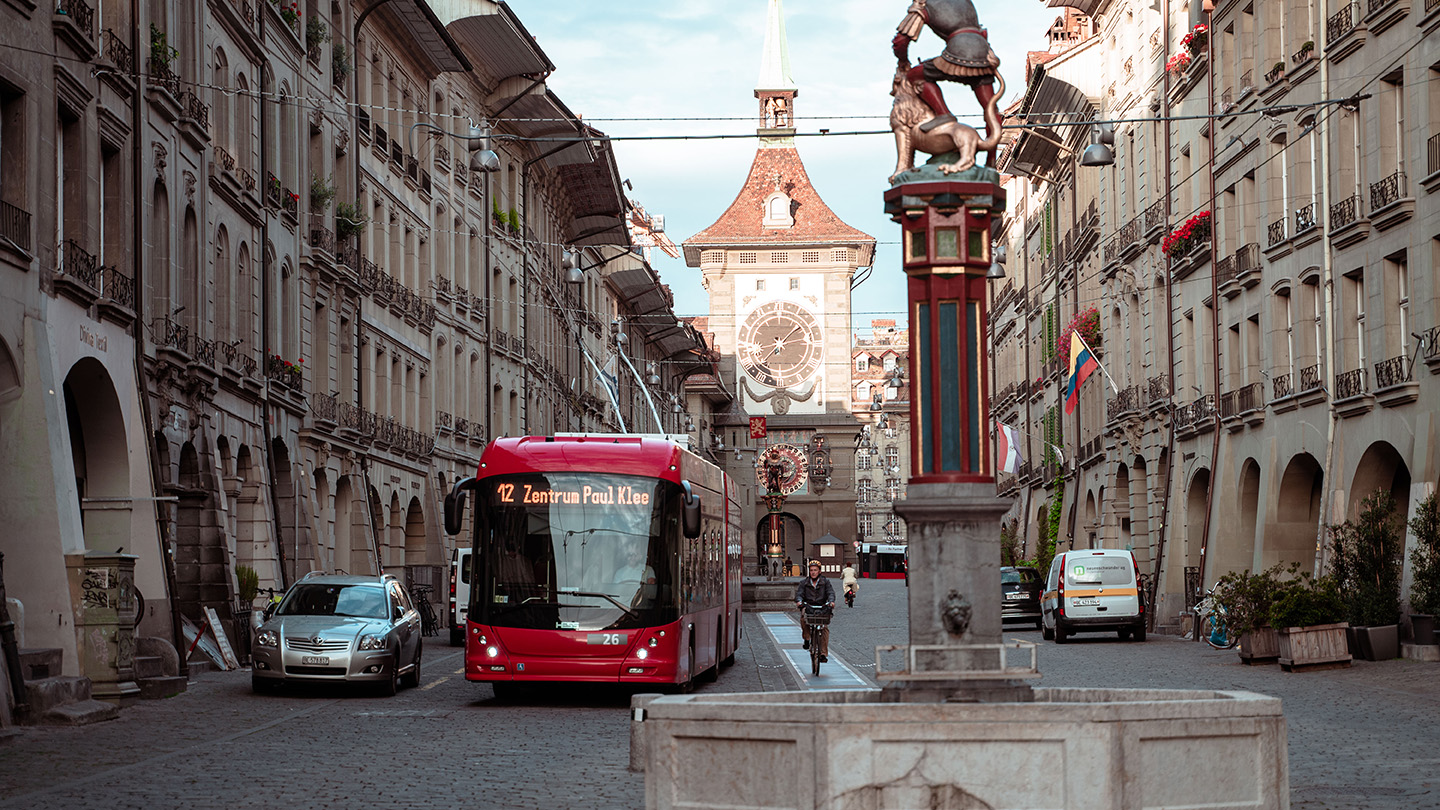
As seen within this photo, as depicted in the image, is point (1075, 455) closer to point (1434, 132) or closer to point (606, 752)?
point (1434, 132)

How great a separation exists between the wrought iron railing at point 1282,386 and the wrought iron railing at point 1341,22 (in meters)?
6.89

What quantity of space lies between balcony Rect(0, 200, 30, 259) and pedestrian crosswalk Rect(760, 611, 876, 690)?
11.2 metres

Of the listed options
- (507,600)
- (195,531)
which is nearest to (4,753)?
(507,600)

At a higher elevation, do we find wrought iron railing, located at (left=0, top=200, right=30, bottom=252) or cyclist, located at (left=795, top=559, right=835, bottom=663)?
wrought iron railing, located at (left=0, top=200, right=30, bottom=252)

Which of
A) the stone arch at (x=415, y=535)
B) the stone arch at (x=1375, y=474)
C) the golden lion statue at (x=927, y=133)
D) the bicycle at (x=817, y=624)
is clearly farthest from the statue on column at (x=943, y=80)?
the stone arch at (x=415, y=535)

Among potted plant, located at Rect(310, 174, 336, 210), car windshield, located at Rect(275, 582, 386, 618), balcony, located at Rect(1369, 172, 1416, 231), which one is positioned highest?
potted plant, located at Rect(310, 174, 336, 210)

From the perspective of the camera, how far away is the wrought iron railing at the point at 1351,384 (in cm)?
3281

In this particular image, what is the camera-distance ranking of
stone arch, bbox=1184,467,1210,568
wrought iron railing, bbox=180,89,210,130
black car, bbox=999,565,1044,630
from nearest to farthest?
wrought iron railing, bbox=180,89,210,130 → stone arch, bbox=1184,467,1210,568 → black car, bbox=999,565,1044,630

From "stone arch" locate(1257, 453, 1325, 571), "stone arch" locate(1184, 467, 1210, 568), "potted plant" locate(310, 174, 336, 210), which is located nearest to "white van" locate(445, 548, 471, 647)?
"potted plant" locate(310, 174, 336, 210)

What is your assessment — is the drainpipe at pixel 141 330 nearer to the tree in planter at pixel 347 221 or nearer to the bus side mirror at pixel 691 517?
the bus side mirror at pixel 691 517

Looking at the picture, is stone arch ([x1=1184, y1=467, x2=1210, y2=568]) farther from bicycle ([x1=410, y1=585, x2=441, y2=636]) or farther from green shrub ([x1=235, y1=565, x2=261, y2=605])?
green shrub ([x1=235, y1=565, x2=261, y2=605])

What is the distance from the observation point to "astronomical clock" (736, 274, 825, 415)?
12912cm

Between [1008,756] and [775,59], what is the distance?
5260 inches

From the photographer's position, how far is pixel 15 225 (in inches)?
904
